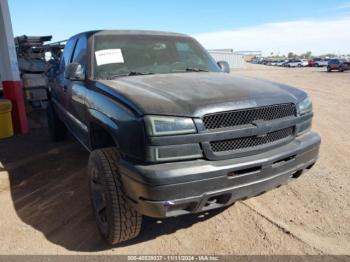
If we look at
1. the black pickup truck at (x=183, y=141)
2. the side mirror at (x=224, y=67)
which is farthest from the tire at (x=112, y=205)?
the side mirror at (x=224, y=67)

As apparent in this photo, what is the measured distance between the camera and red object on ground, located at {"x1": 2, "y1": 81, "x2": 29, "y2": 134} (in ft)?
25.8

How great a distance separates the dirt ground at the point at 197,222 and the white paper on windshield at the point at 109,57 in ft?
5.36

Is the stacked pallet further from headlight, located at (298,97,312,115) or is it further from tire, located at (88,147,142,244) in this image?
headlight, located at (298,97,312,115)

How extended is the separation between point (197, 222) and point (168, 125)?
141 cm

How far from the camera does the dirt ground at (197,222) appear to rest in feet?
10.4

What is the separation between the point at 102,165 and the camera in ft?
9.99

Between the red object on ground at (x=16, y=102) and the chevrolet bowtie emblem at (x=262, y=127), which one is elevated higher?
the chevrolet bowtie emblem at (x=262, y=127)

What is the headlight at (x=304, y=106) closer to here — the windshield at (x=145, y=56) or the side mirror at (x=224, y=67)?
the windshield at (x=145, y=56)

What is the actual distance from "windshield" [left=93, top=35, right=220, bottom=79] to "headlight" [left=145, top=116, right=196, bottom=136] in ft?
4.56

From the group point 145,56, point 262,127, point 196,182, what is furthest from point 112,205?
point 145,56

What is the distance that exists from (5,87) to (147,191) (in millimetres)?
6685

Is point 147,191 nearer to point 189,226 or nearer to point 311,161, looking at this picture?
point 189,226

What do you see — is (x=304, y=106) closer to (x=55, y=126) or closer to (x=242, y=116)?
(x=242, y=116)

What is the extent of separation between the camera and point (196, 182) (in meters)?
2.59
